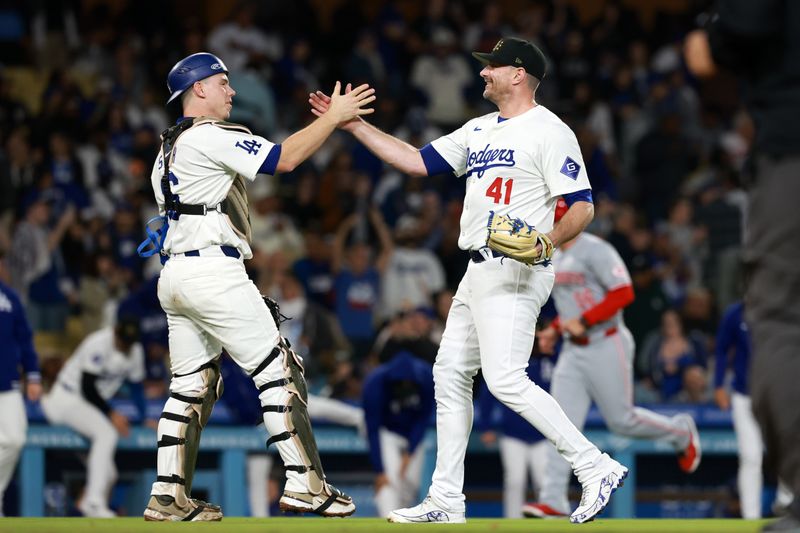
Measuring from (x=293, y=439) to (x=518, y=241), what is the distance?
4.78ft

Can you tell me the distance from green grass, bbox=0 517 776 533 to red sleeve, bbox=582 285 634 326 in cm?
226

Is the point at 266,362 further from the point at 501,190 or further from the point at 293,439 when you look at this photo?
the point at 501,190

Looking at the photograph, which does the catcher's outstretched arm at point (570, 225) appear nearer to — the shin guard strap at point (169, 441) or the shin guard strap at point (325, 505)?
the shin guard strap at point (325, 505)

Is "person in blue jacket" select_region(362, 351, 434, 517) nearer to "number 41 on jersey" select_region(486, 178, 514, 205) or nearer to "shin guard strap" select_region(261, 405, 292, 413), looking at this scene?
"shin guard strap" select_region(261, 405, 292, 413)

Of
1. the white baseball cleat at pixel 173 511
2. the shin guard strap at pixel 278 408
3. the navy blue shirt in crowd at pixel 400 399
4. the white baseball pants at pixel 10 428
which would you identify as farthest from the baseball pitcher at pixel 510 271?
the navy blue shirt in crowd at pixel 400 399

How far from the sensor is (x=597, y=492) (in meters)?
6.19

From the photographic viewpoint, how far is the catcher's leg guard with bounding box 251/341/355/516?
6297 millimetres

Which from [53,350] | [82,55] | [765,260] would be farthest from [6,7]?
[765,260]

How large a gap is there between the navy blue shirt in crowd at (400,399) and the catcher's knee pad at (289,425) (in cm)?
444

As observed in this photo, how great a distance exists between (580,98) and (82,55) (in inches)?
258

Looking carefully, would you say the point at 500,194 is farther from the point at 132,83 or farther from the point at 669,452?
the point at 132,83

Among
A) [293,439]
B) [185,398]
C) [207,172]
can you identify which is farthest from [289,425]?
[207,172]

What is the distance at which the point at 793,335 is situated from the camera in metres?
4.38

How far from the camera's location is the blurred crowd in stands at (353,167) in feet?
43.6
